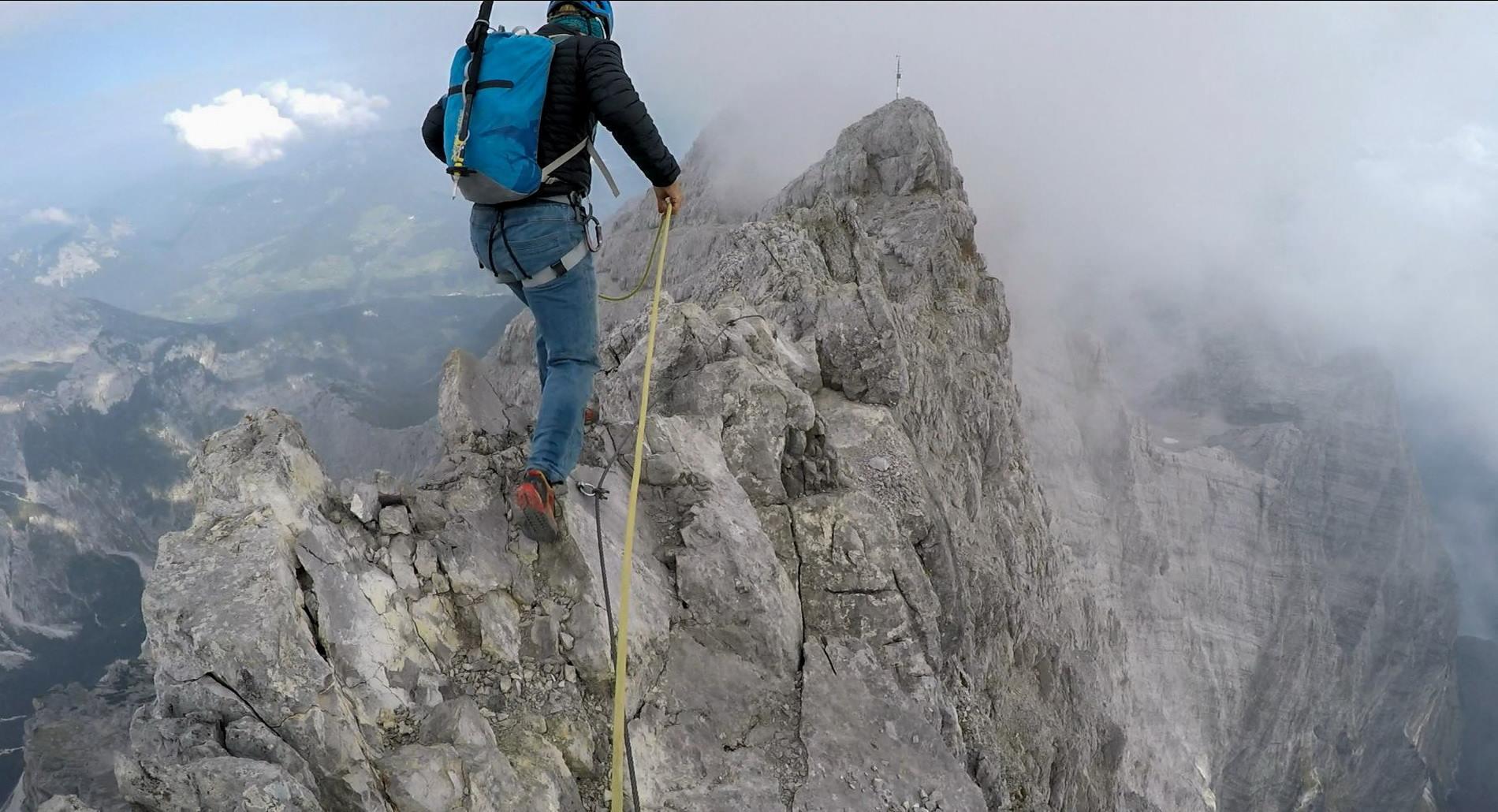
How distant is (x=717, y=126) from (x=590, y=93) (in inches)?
3731

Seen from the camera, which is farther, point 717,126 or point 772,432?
point 717,126

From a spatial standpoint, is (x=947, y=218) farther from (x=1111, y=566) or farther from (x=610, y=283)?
(x=610, y=283)

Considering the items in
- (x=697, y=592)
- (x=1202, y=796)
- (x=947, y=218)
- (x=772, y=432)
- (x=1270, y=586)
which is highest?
(x=947, y=218)

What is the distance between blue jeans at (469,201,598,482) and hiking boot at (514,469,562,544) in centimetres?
15

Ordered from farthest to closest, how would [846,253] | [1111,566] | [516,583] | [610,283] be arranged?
[610,283] < [1111,566] < [846,253] < [516,583]

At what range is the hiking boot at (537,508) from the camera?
23.9ft

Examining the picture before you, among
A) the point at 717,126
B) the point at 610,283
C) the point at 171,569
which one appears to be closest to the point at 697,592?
the point at 171,569

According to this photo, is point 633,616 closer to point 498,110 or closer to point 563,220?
point 563,220

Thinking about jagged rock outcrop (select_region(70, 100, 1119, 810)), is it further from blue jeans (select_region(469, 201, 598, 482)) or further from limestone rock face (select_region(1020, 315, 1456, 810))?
limestone rock face (select_region(1020, 315, 1456, 810))

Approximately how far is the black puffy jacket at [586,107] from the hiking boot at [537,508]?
2.83 meters

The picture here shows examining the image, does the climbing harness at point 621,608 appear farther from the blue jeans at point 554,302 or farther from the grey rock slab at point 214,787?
the grey rock slab at point 214,787

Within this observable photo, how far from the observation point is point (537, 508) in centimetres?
731

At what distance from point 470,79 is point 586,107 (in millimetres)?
952

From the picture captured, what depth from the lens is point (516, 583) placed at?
299 inches
